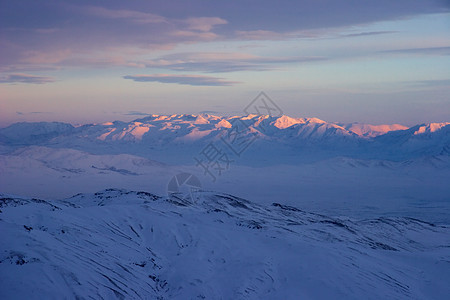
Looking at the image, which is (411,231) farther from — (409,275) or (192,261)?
(192,261)

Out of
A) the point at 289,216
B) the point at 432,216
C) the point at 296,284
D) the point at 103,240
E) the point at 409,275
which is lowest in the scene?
the point at 432,216

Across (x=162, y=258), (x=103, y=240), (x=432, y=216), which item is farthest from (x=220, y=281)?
(x=432, y=216)

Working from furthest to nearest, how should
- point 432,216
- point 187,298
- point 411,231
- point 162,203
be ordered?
point 432,216, point 411,231, point 162,203, point 187,298

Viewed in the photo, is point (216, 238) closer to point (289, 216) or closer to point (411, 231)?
point (289, 216)

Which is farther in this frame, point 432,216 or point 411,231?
point 432,216

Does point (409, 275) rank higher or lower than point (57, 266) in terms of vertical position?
lower

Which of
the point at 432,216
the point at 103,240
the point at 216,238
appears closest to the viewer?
the point at 103,240

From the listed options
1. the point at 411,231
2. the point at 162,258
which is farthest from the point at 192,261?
the point at 411,231
